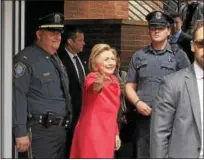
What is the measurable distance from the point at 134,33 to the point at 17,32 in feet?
9.23

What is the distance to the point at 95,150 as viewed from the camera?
4133mm

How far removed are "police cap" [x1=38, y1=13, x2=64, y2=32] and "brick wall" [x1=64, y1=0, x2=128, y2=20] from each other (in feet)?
2.10

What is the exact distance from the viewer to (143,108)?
452cm

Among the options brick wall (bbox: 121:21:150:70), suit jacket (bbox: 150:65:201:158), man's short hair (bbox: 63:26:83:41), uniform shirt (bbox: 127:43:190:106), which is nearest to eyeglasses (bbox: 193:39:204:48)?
suit jacket (bbox: 150:65:201:158)

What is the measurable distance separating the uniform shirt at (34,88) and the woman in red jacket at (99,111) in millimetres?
248

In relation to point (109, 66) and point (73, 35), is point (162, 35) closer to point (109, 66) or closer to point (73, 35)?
point (109, 66)

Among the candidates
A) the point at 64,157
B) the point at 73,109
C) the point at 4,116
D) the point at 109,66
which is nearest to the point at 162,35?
the point at 109,66

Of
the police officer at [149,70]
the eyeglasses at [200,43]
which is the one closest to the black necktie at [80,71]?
the police officer at [149,70]

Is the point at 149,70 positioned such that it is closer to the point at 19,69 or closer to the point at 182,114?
the point at 19,69

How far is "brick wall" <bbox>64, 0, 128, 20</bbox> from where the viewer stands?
217 inches

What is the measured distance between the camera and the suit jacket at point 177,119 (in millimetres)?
3303

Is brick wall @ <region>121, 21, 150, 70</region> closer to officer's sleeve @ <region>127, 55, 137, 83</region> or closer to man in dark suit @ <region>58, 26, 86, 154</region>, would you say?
man in dark suit @ <region>58, 26, 86, 154</region>

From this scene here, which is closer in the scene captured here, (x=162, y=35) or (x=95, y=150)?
(x=95, y=150)

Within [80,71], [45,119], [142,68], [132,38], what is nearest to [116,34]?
[132,38]
